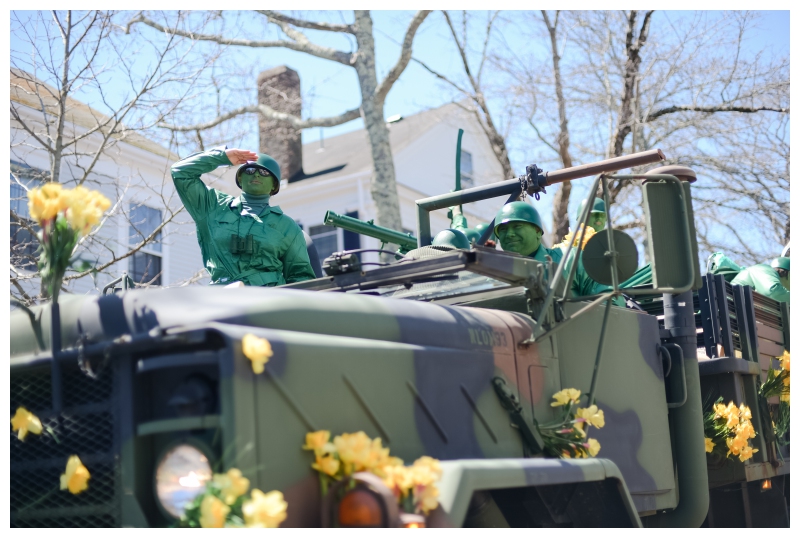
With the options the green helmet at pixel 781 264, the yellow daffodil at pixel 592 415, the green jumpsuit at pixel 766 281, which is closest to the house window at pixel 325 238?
the green helmet at pixel 781 264

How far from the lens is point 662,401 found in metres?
4.45

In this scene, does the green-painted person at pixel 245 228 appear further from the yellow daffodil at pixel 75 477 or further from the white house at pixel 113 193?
the white house at pixel 113 193

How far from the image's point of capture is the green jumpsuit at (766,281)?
22.0 feet

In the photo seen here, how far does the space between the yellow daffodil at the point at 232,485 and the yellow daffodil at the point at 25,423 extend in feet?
2.24

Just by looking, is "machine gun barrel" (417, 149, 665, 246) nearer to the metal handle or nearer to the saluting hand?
the metal handle

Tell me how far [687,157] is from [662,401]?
11.9m

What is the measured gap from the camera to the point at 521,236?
527 cm

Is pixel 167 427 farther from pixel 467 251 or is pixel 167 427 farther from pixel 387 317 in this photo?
pixel 467 251

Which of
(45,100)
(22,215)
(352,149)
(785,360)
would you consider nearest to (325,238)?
(352,149)

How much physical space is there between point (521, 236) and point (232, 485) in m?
3.00

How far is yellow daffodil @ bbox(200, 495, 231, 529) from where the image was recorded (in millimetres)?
2531

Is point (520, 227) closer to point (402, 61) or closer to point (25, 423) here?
point (25, 423)
